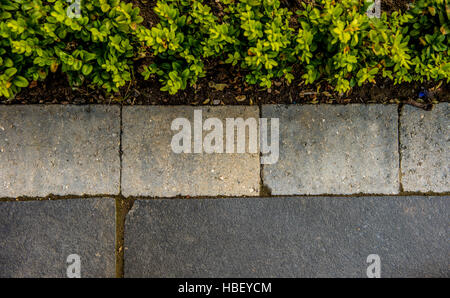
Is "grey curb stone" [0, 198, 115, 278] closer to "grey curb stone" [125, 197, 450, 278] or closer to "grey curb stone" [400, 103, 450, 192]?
"grey curb stone" [125, 197, 450, 278]

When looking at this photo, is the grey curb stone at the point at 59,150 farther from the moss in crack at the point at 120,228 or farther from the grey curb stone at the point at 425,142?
the grey curb stone at the point at 425,142

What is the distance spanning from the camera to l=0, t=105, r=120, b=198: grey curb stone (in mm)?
2482

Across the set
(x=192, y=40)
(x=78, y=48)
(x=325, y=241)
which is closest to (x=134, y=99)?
(x=78, y=48)

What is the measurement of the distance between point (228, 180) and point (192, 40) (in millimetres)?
1096

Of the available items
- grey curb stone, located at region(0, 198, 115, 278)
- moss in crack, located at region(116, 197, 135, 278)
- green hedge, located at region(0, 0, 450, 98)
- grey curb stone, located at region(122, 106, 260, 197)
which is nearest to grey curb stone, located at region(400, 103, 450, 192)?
green hedge, located at region(0, 0, 450, 98)

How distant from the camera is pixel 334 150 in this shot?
8.43 ft

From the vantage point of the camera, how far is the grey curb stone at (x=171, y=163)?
2.52 metres

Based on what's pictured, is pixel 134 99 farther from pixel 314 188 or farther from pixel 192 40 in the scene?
pixel 314 188

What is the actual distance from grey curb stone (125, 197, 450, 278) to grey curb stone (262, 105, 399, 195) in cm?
11

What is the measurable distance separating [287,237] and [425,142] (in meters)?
1.35

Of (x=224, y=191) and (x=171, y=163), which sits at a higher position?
(x=171, y=163)

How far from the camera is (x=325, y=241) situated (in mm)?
2588

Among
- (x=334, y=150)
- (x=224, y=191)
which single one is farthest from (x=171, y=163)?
(x=334, y=150)

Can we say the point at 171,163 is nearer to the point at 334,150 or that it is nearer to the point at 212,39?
the point at 212,39
